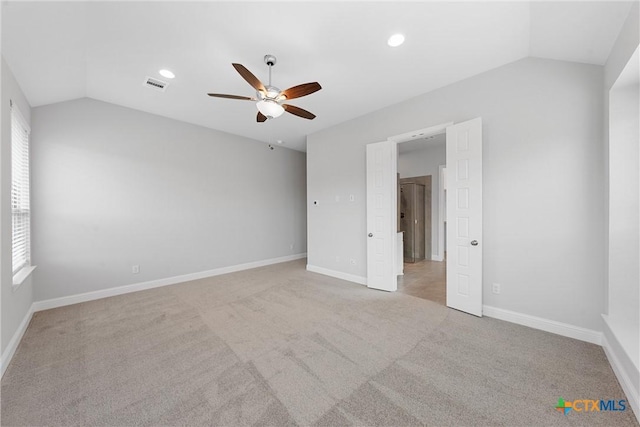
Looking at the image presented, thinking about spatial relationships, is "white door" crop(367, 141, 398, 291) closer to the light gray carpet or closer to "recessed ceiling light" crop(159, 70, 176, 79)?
the light gray carpet

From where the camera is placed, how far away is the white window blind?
8.48 ft

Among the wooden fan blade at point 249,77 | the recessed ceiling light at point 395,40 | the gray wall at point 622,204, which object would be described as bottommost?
the gray wall at point 622,204

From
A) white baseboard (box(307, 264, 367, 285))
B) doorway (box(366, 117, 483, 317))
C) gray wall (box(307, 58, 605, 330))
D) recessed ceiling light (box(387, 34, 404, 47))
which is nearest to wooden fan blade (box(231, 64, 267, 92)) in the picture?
recessed ceiling light (box(387, 34, 404, 47))

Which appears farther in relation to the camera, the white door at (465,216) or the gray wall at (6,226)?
the white door at (465,216)

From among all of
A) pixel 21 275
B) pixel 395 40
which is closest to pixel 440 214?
pixel 395 40

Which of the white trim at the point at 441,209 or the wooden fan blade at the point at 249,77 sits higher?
the wooden fan blade at the point at 249,77

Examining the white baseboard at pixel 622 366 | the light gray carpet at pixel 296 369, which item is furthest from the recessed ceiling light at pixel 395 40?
the white baseboard at pixel 622 366

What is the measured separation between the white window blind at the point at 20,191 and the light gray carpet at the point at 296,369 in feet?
2.73

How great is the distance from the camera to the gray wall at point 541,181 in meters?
2.29

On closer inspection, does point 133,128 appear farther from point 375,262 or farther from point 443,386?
point 443,386

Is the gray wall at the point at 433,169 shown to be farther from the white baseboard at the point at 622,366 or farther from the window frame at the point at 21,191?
the window frame at the point at 21,191

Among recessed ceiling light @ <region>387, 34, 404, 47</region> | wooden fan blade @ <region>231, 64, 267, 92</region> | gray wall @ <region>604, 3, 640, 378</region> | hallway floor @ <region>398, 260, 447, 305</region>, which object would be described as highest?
recessed ceiling light @ <region>387, 34, 404, 47</region>

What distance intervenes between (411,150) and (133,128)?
19.8 feet

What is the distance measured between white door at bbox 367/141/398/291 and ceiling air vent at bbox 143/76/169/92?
3.01m
